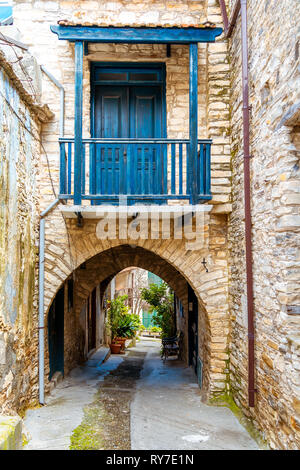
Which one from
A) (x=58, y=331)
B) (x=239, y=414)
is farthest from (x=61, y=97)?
(x=239, y=414)

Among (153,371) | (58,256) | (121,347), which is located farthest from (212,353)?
(121,347)

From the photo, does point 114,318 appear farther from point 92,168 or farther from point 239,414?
point 92,168

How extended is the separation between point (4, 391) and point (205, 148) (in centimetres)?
377

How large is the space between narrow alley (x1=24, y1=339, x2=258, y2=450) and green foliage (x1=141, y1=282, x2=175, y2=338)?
12.1ft

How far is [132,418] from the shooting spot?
4.92 m

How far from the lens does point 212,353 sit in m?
5.34

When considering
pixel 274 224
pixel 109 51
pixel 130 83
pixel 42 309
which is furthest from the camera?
pixel 130 83

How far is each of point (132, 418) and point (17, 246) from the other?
2.62 meters

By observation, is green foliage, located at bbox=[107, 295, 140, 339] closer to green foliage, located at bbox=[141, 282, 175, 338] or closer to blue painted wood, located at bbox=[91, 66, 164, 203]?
green foliage, located at bbox=[141, 282, 175, 338]

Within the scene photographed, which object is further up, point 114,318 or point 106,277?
point 106,277

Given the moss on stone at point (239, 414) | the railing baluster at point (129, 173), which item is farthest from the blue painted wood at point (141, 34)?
the moss on stone at point (239, 414)

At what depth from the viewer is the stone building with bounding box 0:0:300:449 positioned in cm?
396

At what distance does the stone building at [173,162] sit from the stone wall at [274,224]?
0.03 m

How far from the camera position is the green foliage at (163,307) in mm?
10969
